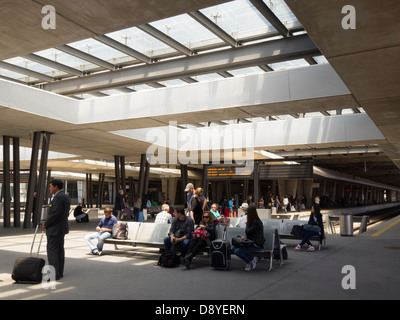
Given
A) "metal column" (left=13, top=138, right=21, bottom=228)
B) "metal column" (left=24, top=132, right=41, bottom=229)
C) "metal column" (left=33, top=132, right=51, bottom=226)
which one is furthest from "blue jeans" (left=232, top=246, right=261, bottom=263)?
"metal column" (left=13, top=138, right=21, bottom=228)

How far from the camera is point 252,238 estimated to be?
8.30 m

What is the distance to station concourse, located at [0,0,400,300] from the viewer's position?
19.1 ft

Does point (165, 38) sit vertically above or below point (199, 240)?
above

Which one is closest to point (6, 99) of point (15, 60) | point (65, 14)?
point (15, 60)

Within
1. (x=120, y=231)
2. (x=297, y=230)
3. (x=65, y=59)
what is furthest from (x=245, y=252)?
(x=65, y=59)

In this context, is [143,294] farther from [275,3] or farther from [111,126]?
[111,126]

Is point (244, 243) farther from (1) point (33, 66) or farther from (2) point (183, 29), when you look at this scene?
(1) point (33, 66)

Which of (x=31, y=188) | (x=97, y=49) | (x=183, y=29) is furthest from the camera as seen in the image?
(x=31, y=188)

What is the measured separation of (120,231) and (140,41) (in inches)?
240

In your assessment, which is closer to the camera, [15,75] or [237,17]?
[237,17]

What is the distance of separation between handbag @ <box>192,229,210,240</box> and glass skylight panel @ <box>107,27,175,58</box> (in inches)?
247

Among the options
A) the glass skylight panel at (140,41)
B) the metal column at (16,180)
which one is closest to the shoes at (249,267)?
the glass skylight panel at (140,41)

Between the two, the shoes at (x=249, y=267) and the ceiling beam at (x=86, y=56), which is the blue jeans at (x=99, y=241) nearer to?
the shoes at (x=249, y=267)

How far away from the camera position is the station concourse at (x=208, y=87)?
19.1 feet
